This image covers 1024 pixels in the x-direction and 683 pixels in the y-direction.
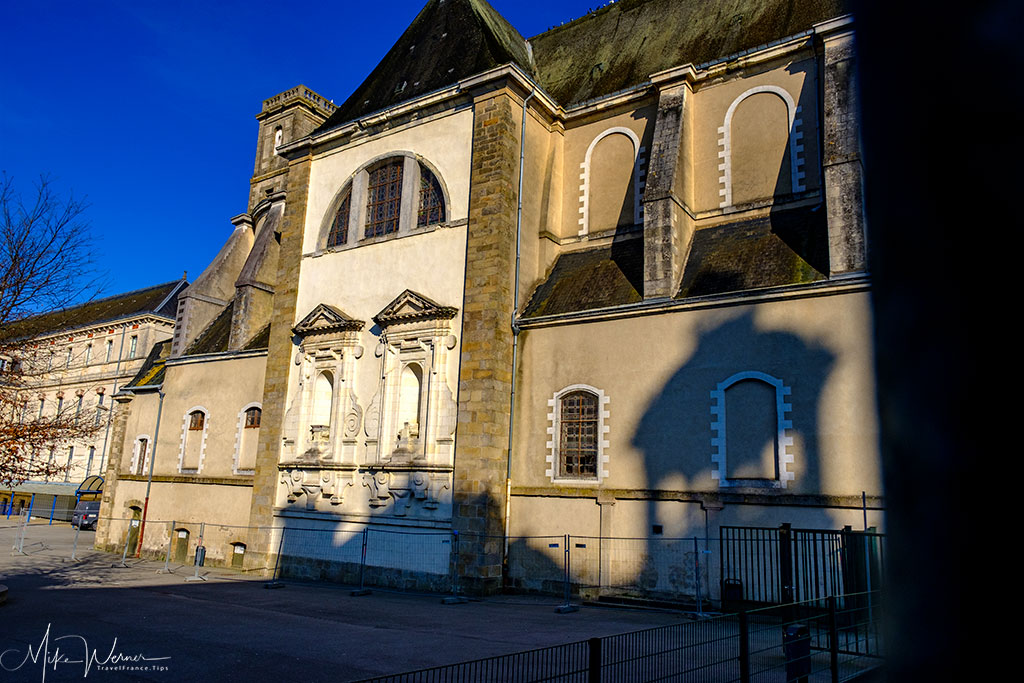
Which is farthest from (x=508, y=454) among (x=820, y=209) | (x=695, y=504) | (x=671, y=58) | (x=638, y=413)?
(x=671, y=58)

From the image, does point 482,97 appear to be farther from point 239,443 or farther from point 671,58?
point 239,443

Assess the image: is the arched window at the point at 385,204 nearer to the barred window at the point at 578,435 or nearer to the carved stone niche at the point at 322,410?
the carved stone niche at the point at 322,410

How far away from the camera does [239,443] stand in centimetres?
2444

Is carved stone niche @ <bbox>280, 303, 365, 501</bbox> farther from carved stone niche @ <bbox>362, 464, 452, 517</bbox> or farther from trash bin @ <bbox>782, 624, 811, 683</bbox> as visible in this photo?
trash bin @ <bbox>782, 624, 811, 683</bbox>

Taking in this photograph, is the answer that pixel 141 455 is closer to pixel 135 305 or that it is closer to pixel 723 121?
pixel 723 121

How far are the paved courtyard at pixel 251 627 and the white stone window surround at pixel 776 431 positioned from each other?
314 cm

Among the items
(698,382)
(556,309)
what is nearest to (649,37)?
(556,309)

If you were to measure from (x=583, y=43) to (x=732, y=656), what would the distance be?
21.5m

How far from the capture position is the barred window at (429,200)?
70.0 feet

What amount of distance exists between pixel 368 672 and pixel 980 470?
9878mm

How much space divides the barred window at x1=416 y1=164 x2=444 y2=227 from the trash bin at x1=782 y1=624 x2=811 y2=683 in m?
15.4

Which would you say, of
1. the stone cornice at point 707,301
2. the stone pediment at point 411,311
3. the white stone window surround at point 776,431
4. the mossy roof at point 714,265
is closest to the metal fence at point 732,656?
the white stone window surround at point 776,431

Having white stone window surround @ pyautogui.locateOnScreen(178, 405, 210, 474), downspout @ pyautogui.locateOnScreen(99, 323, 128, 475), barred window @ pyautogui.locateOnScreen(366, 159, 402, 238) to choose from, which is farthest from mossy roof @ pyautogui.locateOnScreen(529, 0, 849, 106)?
downspout @ pyautogui.locateOnScreen(99, 323, 128, 475)

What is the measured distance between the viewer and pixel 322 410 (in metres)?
22.3
